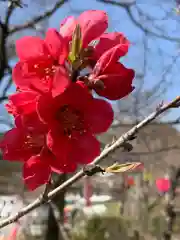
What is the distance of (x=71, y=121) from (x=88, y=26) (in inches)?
2.8

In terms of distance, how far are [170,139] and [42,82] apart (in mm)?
1654

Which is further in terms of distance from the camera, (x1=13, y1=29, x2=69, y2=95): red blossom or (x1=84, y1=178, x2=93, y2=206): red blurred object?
(x1=84, y1=178, x2=93, y2=206): red blurred object

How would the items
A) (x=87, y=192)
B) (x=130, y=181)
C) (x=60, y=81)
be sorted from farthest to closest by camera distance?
(x=130, y=181), (x=87, y=192), (x=60, y=81)

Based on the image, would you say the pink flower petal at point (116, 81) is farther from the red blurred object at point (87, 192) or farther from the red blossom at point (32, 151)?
the red blurred object at point (87, 192)

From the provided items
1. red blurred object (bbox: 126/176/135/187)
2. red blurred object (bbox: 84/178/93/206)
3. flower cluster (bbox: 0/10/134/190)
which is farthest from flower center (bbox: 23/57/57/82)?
red blurred object (bbox: 126/176/135/187)

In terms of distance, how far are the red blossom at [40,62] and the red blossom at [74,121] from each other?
0.01m

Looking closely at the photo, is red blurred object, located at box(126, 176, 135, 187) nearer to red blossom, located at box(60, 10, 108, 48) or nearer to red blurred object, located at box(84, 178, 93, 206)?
red blurred object, located at box(84, 178, 93, 206)

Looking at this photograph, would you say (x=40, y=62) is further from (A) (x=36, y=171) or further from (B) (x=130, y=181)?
(B) (x=130, y=181)

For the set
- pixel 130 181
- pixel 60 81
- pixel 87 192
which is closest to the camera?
pixel 60 81

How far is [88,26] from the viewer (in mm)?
300

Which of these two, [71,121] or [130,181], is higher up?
[71,121]

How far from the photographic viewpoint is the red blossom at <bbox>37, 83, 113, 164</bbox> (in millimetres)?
278

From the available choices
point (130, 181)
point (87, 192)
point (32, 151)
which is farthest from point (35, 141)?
point (130, 181)

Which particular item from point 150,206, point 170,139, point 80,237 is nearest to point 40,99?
point 80,237
